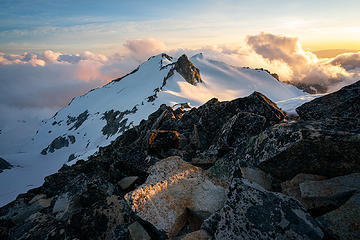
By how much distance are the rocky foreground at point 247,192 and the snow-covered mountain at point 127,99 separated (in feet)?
296

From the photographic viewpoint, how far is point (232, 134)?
23.5 ft

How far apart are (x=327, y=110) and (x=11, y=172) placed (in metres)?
148

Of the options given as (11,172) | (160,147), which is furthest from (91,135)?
(160,147)

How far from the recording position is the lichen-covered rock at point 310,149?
3.63 m

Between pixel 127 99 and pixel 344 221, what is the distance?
14755cm

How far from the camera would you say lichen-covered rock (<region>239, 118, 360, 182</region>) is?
11.9ft

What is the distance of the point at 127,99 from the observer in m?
143

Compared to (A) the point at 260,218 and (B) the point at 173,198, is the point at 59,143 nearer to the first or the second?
(B) the point at 173,198

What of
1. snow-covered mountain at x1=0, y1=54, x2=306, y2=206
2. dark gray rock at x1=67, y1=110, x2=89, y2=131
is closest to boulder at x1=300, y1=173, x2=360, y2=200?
snow-covered mountain at x1=0, y1=54, x2=306, y2=206

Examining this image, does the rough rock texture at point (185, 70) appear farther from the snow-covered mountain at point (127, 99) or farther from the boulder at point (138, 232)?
the boulder at point (138, 232)

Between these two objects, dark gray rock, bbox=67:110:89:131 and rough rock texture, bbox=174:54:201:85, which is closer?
rough rock texture, bbox=174:54:201:85

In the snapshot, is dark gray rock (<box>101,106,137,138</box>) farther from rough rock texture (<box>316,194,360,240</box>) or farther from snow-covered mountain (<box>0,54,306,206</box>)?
rough rock texture (<box>316,194,360,240</box>)

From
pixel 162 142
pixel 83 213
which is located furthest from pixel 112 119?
pixel 83 213

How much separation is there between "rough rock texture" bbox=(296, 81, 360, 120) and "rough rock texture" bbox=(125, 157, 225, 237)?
4.42m
